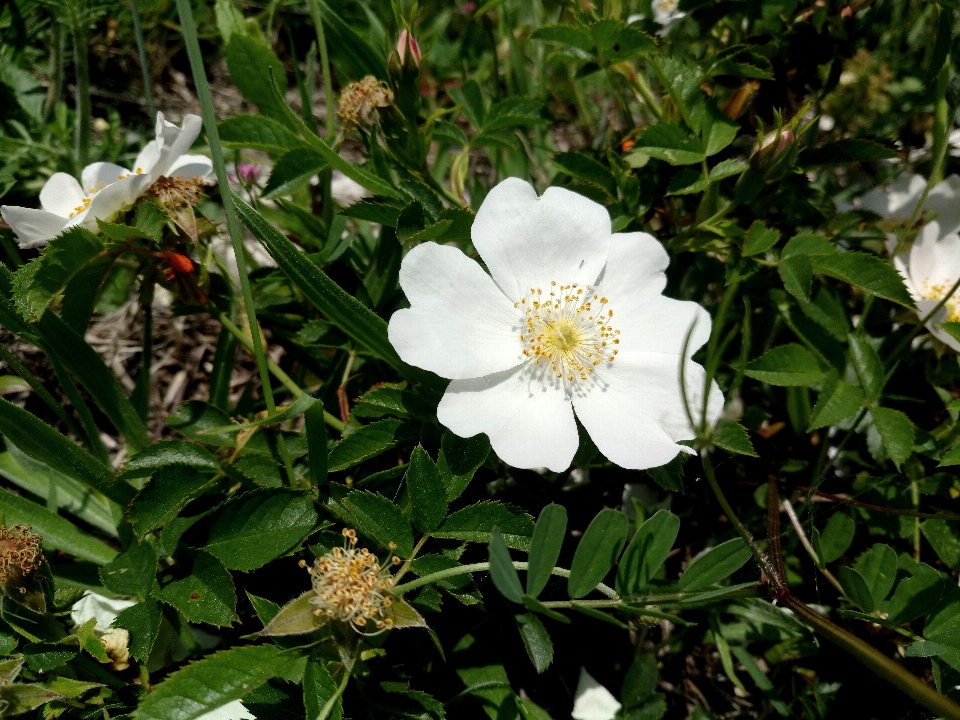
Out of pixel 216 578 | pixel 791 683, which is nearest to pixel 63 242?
pixel 216 578

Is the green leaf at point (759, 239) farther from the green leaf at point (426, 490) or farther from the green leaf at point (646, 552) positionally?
the green leaf at point (426, 490)

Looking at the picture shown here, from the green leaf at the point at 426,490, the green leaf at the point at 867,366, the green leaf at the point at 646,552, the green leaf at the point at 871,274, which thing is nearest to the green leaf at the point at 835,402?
the green leaf at the point at 867,366

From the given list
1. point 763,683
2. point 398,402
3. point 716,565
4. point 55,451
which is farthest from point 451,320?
point 763,683

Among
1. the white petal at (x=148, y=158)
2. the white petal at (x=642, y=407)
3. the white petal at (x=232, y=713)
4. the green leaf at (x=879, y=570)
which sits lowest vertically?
the green leaf at (x=879, y=570)

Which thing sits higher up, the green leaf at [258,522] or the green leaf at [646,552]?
the green leaf at [258,522]

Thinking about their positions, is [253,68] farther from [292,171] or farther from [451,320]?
[451,320]

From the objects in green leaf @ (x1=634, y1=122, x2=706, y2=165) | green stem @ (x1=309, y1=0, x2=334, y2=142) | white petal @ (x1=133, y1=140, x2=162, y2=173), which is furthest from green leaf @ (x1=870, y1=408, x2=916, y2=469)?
white petal @ (x1=133, y1=140, x2=162, y2=173)
